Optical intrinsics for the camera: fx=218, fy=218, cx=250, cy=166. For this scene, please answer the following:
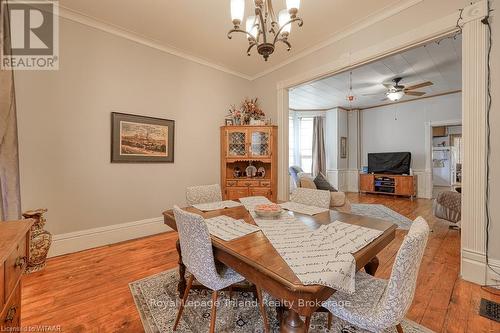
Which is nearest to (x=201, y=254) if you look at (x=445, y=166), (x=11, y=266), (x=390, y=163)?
(x=11, y=266)

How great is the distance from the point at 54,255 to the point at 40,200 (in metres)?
0.66

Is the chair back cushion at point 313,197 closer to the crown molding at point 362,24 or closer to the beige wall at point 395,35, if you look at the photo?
the beige wall at point 395,35

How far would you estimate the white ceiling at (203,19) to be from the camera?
93.5 inches

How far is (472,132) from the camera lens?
1973 mm

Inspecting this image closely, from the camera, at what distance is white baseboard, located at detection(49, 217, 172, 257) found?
2532mm

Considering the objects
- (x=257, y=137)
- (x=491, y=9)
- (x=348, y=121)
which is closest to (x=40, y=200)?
(x=257, y=137)

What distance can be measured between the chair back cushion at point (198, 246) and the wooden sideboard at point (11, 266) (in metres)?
0.68

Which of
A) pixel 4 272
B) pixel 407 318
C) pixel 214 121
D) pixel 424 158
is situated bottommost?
pixel 407 318

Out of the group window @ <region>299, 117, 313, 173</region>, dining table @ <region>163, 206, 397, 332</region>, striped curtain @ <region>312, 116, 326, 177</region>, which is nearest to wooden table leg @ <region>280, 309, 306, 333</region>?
dining table @ <region>163, 206, 397, 332</region>

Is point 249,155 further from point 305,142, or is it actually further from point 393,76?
point 305,142

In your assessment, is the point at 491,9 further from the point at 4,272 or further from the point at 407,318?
the point at 4,272

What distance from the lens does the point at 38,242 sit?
2207 millimetres

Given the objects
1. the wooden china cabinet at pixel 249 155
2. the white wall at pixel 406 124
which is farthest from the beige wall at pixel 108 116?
the white wall at pixel 406 124

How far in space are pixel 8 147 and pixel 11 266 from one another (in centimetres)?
186
